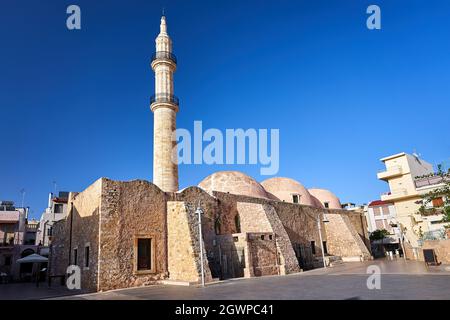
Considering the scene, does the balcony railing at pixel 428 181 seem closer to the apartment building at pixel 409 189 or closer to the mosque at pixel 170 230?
the apartment building at pixel 409 189

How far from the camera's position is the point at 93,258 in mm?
13867

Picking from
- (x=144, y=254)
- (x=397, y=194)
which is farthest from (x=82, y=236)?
(x=397, y=194)

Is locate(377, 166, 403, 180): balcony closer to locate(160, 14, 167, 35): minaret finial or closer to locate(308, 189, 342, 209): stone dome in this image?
locate(308, 189, 342, 209): stone dome

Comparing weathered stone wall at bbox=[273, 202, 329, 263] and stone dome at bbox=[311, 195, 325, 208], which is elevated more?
stone dome at bbox=[311, 195, 325, 208]

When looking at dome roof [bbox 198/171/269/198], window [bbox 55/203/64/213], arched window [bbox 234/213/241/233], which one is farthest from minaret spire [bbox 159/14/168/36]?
window [bbox 55/203/64/213]

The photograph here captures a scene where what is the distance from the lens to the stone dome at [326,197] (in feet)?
115

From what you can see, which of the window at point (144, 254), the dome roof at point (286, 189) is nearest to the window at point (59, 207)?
the dome roof at point (286, 189)

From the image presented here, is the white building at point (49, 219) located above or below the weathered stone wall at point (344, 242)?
above

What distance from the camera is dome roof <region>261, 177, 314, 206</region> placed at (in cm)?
2948

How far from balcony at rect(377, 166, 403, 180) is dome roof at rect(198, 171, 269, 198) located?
53.6ft

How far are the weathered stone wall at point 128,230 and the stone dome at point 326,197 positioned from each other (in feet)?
76.8

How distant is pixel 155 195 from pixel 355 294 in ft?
32.9
